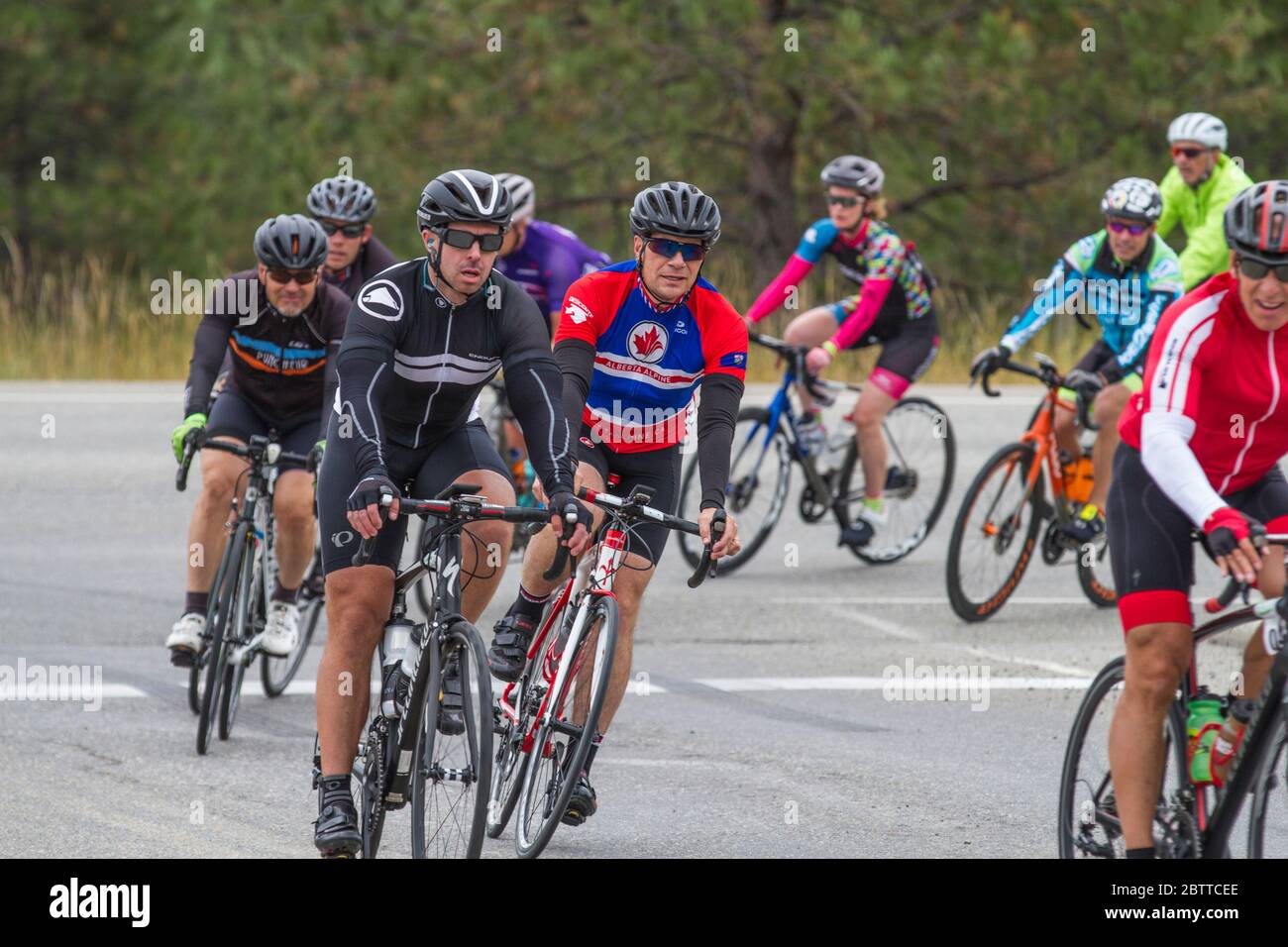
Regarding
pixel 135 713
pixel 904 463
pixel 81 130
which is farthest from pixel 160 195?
pixel 135 713

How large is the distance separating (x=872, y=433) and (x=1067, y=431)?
1424 mm

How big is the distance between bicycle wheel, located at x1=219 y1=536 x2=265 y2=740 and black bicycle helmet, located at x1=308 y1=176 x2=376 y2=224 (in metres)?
1.76

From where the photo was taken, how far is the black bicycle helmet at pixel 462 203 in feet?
19.4

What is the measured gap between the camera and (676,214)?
6.60 meters

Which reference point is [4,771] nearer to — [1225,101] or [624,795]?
[624,795]

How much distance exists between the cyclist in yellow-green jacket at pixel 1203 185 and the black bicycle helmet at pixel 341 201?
195 inches

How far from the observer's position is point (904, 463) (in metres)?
12.1

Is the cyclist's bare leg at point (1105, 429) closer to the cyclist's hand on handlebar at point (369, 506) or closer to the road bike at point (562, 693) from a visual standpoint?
the road bike at point (562, 693)

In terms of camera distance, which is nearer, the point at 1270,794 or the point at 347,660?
the point at 1270,794

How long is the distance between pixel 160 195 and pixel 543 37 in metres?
8.58

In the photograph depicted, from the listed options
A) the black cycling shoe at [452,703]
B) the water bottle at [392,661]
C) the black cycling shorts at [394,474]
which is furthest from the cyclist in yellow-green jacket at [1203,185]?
the black cycling shoe at [452,703]

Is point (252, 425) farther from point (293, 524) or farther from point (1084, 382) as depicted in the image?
point (1084, 382)

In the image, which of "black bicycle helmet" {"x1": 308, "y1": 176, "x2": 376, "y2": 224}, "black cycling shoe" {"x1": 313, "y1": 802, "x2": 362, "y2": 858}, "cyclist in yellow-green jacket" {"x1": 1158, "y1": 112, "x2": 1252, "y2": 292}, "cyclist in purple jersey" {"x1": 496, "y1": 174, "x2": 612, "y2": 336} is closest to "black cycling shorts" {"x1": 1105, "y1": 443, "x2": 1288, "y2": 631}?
"black cycling shoe" {"x1": 313, "y1": 802, "x2": 362, "y2": 858}

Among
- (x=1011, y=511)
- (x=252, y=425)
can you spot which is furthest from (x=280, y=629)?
(x=1011, y=511)
